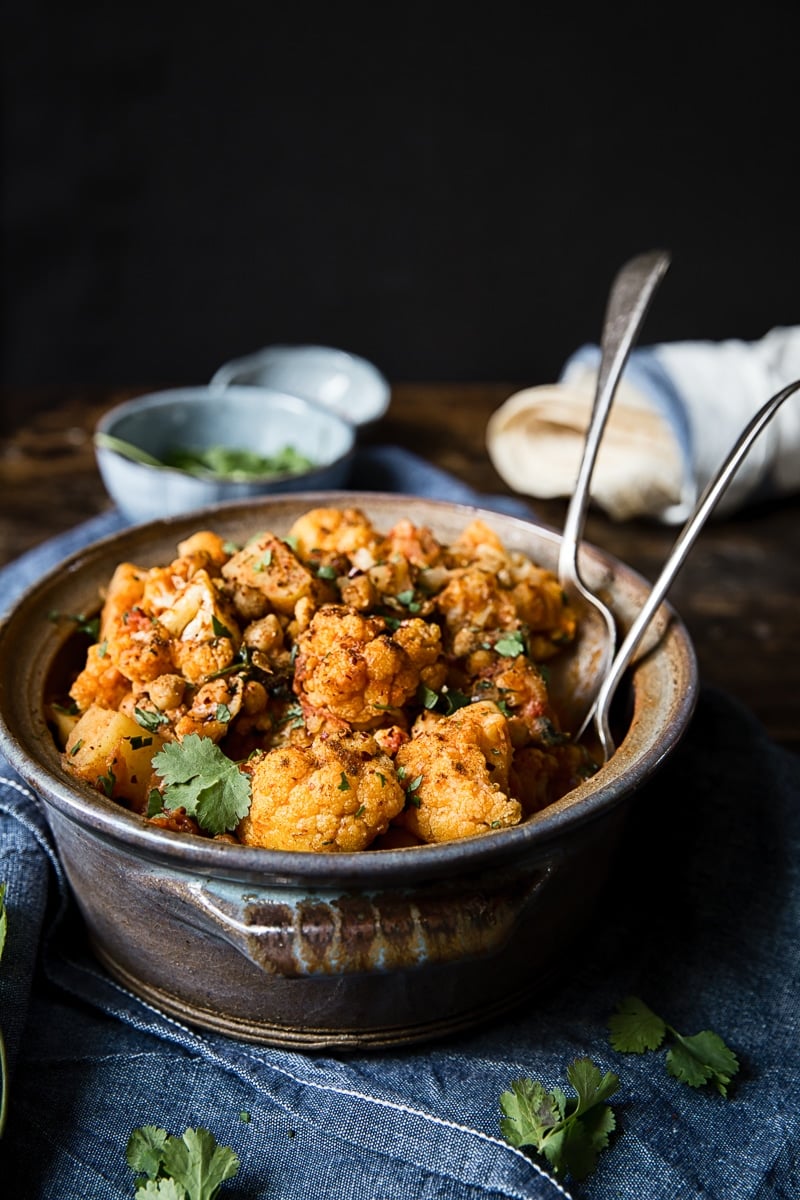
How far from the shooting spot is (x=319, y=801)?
1314 millimetres

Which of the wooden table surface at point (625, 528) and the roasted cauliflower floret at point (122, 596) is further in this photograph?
the wooden table surface at point (625, 528)

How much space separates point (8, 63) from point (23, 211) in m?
0.53

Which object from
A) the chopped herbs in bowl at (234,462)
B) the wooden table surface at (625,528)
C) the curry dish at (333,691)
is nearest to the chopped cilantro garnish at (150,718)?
the curry dish at (333,691)

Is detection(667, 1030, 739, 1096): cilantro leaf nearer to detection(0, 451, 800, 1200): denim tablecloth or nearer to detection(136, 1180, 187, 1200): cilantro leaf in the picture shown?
detection(0, 451, 800, 1200): denim tablecloth

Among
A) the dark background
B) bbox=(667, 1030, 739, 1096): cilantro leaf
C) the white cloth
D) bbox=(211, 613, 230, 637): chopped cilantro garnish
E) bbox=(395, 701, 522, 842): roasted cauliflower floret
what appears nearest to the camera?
bbox=(395, 701, 522, 842): roasted cauliflower floret

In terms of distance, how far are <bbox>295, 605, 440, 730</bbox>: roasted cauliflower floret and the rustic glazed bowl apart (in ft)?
0.86

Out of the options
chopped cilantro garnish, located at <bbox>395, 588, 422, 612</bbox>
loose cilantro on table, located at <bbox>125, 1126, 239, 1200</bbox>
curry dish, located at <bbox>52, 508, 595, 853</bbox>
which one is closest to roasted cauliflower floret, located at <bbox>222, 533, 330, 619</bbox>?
curry dish, located at <bbox>52, 508, 595, 853</bbox>

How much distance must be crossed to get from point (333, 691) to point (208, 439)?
1.72 m

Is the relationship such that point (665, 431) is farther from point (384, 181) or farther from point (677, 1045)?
point (384, 181)

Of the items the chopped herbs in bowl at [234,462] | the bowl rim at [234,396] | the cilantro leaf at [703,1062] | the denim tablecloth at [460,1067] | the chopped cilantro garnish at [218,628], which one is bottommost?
the chopped herbs in bowl at [234,462]

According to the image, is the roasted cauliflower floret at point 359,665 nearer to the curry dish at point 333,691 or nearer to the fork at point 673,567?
the curry dish at point 333,691

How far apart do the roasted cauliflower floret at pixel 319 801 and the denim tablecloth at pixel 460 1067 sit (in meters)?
0.32

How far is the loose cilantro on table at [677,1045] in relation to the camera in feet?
4.75

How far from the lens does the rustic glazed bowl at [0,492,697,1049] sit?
4.18 ft
